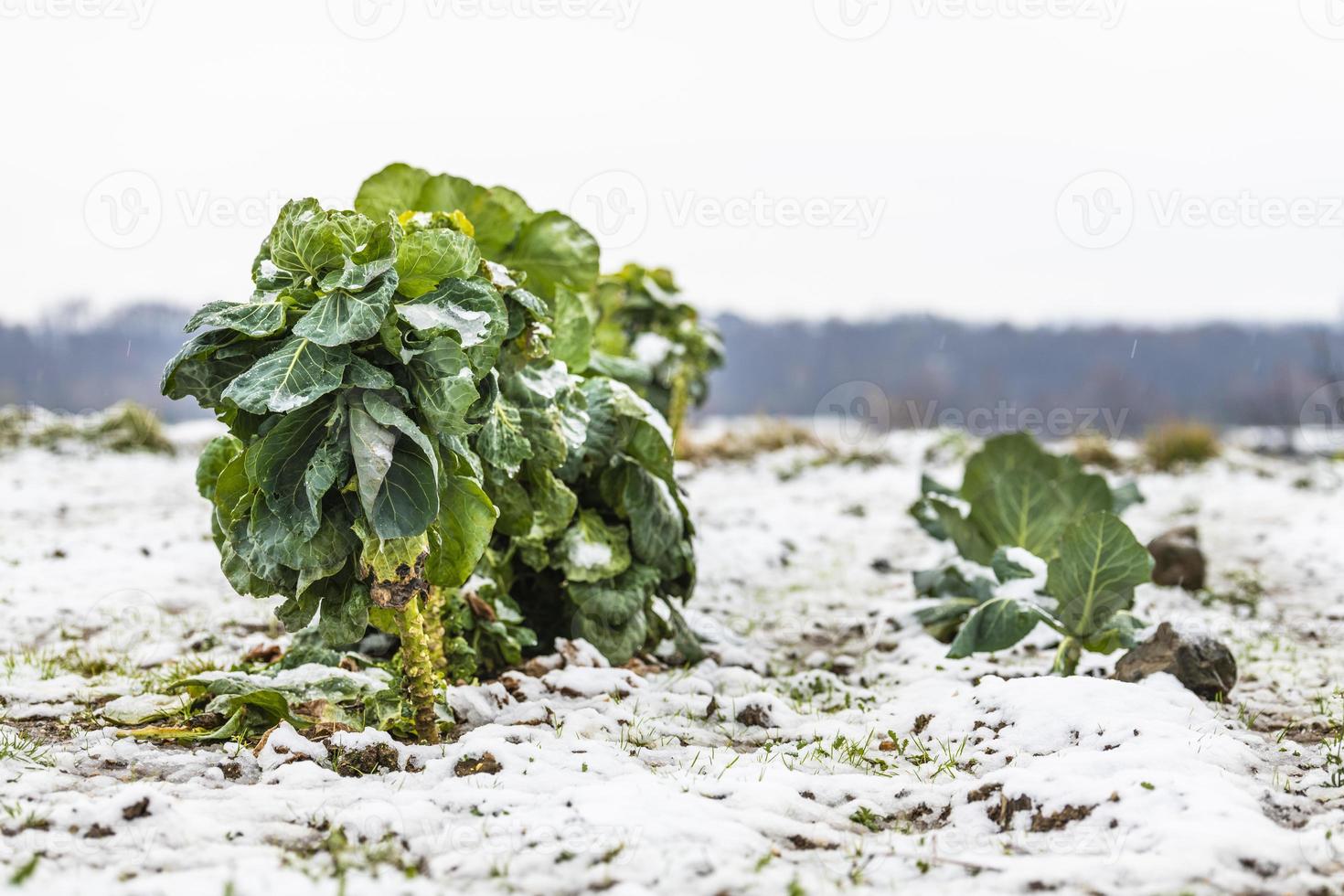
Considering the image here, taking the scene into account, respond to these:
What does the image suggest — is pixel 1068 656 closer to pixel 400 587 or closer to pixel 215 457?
pixel 400 587

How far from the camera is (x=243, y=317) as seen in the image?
8.18 ft

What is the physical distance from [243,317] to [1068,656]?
10.5ft

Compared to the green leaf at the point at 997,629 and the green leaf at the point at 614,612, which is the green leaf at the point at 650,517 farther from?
the green leaf at the point at 997,629

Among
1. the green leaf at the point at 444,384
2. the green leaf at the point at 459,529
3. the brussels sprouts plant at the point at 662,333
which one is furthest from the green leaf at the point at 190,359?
the brussels sprouts plant at the point at 662,333

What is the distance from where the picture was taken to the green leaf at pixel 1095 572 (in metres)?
3.66

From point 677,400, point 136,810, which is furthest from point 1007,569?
point 677,400

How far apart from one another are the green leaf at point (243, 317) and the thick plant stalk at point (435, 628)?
40.5 inches

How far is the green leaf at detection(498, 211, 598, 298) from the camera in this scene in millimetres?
3539

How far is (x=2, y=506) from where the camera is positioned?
816 cm

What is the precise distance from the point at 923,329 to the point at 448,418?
1586 inches

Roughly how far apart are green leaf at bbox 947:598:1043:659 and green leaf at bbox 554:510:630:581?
4.33 feet

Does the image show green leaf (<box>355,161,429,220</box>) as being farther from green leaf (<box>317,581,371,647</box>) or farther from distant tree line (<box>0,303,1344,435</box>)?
distant tree line (<box>0,303,1344,435</box>)
